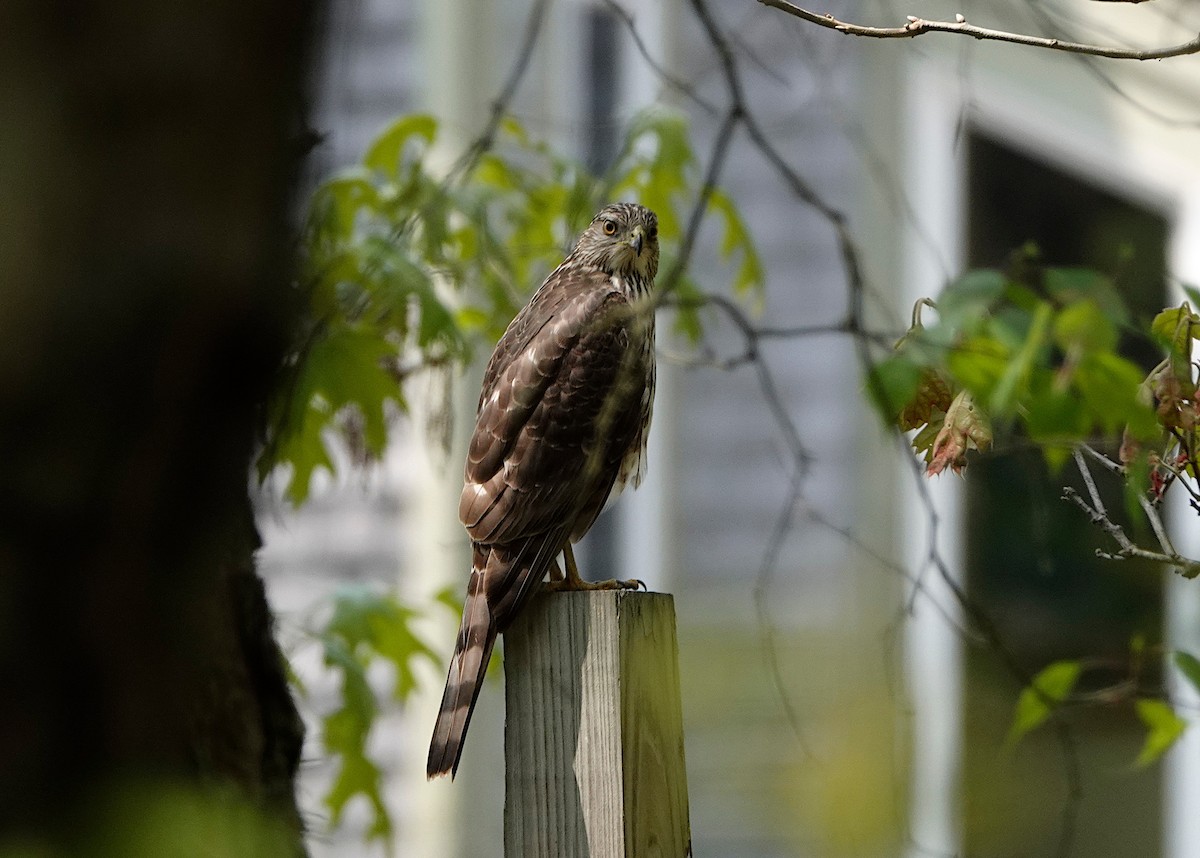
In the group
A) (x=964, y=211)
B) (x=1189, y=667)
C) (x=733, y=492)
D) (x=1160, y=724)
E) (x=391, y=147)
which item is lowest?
(x=1160, y=724)

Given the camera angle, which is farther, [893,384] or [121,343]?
[893,384]

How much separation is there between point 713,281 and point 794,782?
2.50 meters

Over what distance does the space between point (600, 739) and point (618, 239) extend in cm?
141

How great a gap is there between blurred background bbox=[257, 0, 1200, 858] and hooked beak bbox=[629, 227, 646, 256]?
213 cm

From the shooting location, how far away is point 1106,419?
5.26 ft

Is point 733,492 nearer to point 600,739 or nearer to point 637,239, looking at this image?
point 637,239

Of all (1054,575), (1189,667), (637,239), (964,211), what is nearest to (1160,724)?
(1189,667)

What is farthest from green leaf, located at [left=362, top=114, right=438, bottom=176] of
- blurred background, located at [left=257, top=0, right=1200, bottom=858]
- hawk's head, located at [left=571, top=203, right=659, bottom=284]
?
blurred background, located at [left=257, top=0, right=1200, bottom=858]

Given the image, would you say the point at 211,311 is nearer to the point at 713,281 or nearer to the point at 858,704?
the point at 858,704

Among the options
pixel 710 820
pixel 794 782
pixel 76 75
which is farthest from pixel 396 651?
pixel 710 820

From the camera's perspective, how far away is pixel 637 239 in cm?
296

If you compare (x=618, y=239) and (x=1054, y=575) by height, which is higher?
(x=618, y=239)

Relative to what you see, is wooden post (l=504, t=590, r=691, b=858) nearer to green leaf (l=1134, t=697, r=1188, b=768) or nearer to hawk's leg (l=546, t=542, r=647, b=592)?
hawk's leg (l=546, t=542, r=647, b=592)

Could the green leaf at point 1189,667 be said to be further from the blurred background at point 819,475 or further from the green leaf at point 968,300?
the blurred background at point 819,475
